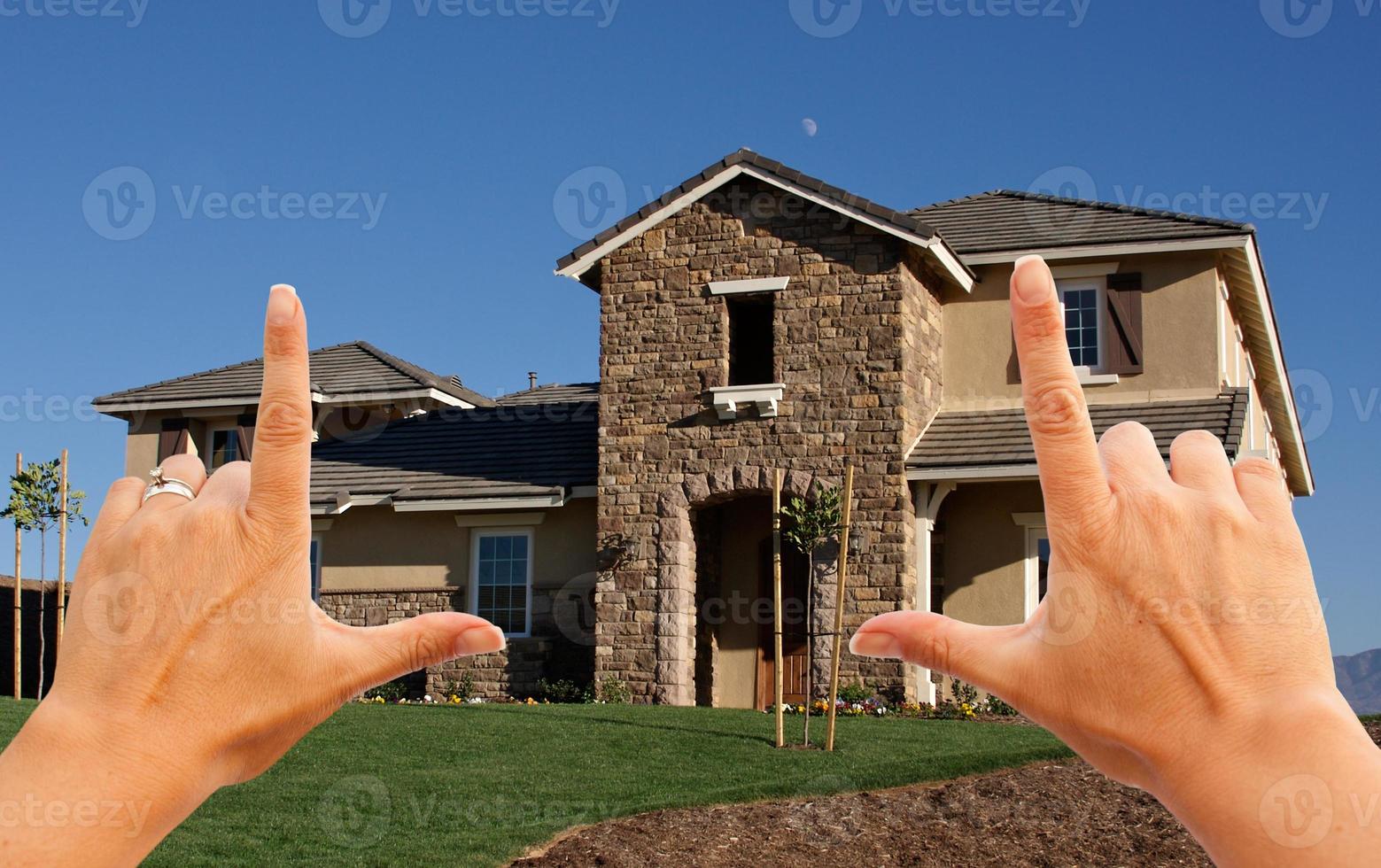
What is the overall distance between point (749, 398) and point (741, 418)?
424mm

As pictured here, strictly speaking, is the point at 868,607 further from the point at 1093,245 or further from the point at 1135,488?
the point at 1135,488

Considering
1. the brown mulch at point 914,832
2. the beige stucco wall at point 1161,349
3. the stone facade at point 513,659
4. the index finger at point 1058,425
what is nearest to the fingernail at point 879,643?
the index finger at point 1058,425

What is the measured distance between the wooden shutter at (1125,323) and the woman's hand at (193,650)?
19.4 meters

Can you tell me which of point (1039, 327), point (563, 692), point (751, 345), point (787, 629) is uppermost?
point (751, 345)

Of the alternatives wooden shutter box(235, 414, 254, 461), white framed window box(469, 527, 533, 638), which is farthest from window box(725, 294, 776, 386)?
wooden shutter box(235, 414, 254, 461)

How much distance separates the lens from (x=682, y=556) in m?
18.8

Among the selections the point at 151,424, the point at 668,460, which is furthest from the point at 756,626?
the point at 151,424

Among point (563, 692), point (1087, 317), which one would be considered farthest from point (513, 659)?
point (1087, 317)

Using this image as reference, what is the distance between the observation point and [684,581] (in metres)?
18.8

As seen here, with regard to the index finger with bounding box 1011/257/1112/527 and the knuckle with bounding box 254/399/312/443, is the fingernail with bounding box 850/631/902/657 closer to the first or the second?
the index finger with bounding box 1011/257/1112/527

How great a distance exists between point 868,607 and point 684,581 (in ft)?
8.56

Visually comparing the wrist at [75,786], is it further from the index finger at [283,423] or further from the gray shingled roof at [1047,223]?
the gray shingled roof at [1047,223]

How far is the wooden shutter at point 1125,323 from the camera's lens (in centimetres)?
1953
